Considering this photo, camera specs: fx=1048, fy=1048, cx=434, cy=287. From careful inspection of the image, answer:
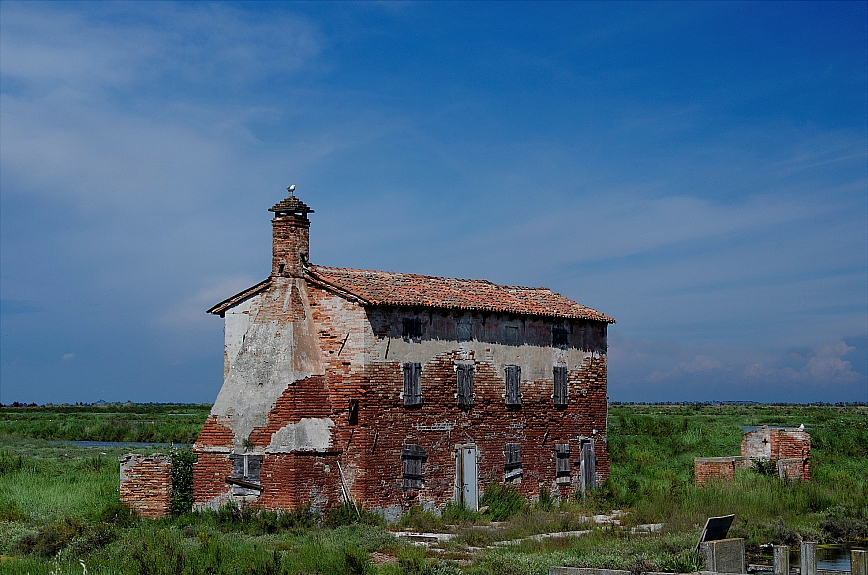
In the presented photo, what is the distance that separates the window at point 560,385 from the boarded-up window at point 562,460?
4.39 ft

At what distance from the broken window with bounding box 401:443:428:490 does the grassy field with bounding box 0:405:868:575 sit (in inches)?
37.0

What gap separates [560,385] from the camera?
31.5m

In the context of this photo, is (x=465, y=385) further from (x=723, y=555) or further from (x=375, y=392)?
(x=723, y=555)

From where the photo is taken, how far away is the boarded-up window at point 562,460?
3112 cm

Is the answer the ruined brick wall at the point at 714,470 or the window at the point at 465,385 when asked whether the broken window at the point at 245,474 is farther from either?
the ruined brick wall at the point at 714,470

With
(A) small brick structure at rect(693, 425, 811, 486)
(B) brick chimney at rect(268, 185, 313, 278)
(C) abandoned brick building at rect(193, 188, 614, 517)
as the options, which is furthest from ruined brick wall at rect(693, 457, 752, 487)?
(B) brick chimney at rect(268, 185, 313, 278)

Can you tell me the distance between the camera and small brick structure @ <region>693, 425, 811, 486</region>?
31.4 meters

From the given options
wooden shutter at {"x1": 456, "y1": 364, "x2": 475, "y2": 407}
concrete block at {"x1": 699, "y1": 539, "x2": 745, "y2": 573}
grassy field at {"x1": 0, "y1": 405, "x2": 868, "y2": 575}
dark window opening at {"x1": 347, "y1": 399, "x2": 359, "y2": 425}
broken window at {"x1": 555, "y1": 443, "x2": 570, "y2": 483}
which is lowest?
grassy field at {"x1": 0, "y1": 405, "x2": 868, "y2": 575}

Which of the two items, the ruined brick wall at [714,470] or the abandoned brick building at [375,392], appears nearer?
the abandoned brick building at [375,392]

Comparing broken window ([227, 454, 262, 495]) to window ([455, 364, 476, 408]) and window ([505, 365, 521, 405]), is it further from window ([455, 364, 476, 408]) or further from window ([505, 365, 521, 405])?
window ([505, 365, 521, 405])

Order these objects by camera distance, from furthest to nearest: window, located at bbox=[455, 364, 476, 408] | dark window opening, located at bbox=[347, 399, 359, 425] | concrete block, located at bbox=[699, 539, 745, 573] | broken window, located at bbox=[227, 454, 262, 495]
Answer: window, located at bbox=[455, 364, 476, 408] < dark window opening, located at bbox=[347, 399, 359, 425] < broken window, located at bbox=[227, 454, 262, 495] < concrete block, located at bbox=[699, 539, 745, 573]

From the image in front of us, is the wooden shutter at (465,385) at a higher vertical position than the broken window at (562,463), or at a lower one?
higher

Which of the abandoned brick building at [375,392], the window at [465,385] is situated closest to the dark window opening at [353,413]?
the abandoned brick building at [375,392]

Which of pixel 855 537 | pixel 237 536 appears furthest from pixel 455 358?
pixel 855 537
